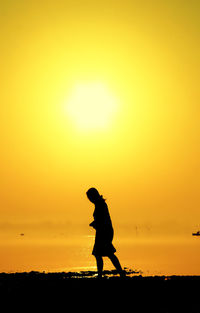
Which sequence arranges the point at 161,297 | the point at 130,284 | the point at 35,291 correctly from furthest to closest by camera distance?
the point at 130,284 → the point at 35,291 → the point at 161,297

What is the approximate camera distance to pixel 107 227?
15406mm

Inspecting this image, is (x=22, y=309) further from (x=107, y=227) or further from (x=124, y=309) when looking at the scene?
(x=107, y=227)

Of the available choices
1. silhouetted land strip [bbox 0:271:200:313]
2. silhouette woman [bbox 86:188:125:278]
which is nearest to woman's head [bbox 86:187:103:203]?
silhouette woman [bbox 86:188:125:278]

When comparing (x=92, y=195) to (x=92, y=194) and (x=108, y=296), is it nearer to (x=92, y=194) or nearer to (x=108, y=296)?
(x=92, y=194)

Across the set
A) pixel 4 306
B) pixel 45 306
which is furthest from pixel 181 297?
pixel 4 306

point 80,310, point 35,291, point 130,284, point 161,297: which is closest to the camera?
point 80,310

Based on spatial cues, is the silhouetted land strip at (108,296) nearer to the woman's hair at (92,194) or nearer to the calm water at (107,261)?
the woman's hair at (92,194)

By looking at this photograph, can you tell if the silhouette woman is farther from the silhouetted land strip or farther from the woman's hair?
the silhouetted land strip

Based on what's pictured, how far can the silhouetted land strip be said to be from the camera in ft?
33.4

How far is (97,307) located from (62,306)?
0.69 metres

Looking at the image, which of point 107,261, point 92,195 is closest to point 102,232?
point 92,195

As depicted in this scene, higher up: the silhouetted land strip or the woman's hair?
the woman's hair

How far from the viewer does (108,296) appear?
11602 millimetres

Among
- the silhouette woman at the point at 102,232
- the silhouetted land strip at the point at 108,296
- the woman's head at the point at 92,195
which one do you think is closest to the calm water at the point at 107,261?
the silhouette woman at the point at 102,232
